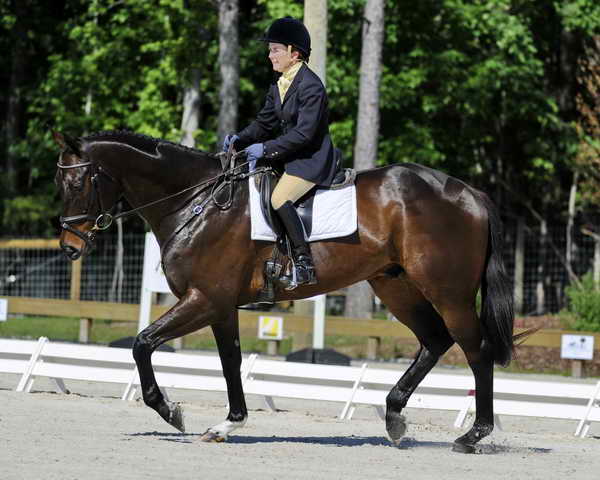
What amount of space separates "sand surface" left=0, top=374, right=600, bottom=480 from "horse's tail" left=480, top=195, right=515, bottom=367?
0.79 metres

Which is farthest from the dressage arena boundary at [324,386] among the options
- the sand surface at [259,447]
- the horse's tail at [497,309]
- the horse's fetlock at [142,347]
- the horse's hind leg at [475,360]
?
the horse's fetlock at [142,347]

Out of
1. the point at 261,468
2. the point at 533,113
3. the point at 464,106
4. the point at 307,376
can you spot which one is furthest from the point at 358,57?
the point at 261,468

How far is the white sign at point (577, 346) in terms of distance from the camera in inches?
604

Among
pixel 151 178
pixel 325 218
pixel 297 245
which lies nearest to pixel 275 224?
pixel 297 245

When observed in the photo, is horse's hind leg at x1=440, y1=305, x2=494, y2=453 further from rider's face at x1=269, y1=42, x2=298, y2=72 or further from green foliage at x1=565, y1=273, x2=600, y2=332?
green foliage at x1=565, y1=273, x2=600, y2=332

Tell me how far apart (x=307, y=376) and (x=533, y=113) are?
54.4 ft

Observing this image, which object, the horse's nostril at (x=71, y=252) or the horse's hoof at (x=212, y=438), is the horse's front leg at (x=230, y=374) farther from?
the horse's nostril at (x=71, y=252)

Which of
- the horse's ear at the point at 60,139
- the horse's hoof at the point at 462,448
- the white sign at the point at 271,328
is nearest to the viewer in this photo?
the horse's ear at the point at 60,139

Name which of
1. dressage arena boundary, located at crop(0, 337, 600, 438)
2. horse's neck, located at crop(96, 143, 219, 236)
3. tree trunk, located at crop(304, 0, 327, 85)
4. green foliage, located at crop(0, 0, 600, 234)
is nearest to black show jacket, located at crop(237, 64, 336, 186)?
horse's neck, located at crop(96, 143, 219, 236)

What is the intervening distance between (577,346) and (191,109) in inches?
468

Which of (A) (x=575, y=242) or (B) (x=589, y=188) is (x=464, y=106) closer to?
(B) (x=589, y=188)

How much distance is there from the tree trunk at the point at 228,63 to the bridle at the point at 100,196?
1346cm

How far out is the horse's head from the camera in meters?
8.10

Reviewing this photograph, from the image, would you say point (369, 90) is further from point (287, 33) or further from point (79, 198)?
point (79, 198)
